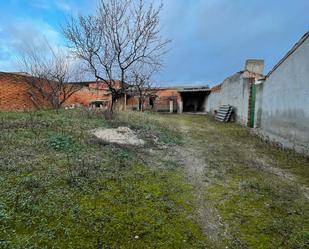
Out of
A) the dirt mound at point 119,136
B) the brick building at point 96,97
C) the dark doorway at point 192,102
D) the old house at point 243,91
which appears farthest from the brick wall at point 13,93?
the dark doorway at point 192,102

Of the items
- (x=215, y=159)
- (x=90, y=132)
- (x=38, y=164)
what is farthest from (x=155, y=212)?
(x=90, y=132)

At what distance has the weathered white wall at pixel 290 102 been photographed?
5.93m

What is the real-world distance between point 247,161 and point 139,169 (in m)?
2.64

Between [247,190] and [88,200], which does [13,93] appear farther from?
[247,190]

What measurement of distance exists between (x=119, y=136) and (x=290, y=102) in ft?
15.5

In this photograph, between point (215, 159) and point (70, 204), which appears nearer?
point (70, 204)

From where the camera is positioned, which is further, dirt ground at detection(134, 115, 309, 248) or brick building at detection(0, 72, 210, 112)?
brick building at detection(0, 72, 210, 112)

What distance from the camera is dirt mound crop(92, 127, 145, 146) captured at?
19.5 ft

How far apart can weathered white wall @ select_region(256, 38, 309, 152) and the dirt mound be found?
390 centimetres

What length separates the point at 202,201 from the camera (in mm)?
3322

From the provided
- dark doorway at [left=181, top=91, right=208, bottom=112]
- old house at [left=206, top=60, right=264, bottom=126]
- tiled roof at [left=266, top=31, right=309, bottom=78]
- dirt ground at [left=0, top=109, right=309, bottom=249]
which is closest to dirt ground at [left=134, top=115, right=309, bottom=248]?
dirt ground at [left=0, top=109, right=309, bottom=249]

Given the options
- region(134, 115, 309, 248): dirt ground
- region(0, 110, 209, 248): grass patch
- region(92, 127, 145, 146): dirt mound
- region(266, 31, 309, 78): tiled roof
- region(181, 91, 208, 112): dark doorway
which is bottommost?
region(134, 115, 309, 248): dirt ground

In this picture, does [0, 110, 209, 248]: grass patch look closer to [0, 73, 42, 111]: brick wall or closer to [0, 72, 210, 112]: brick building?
[0, 73, 42, 111]: brick wall

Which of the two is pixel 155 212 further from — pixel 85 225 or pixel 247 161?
pixel 247 161
